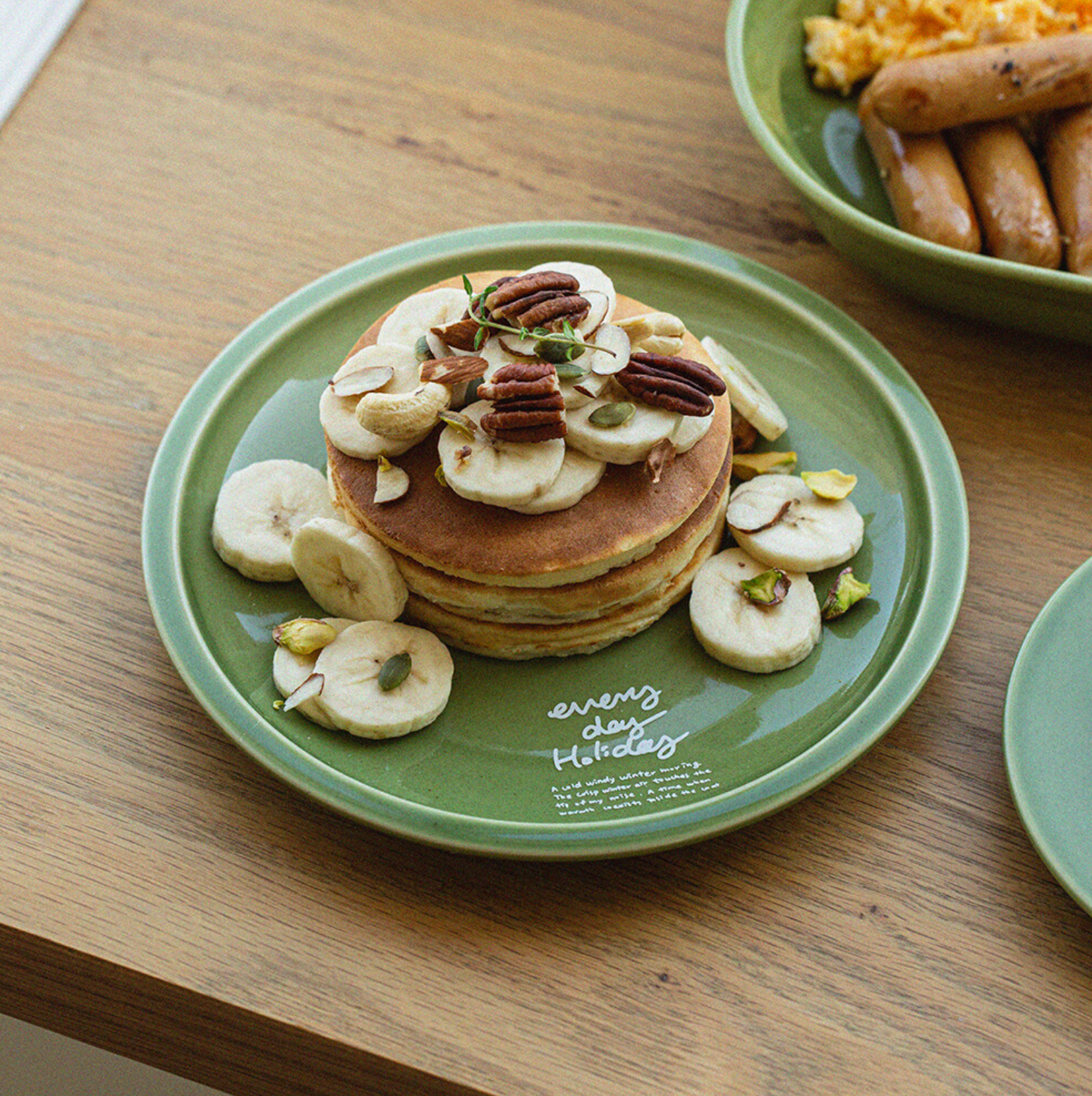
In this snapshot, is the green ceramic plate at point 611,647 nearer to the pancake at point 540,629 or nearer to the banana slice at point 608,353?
the pancake at point 540,629

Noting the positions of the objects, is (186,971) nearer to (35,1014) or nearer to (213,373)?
(35,1014)

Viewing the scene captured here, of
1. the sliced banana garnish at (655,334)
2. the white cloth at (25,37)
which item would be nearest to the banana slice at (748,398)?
the sliced banana garnish at (655,334)

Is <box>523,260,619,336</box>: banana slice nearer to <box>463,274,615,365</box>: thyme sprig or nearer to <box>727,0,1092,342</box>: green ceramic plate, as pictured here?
<box>463,274,615,365</box>: thyme sprig

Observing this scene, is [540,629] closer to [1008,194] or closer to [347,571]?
[347,571]

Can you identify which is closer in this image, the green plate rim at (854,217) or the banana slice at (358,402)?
the banana slice at (358,402)

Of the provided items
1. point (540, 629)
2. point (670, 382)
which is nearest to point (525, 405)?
point (670, 382)
